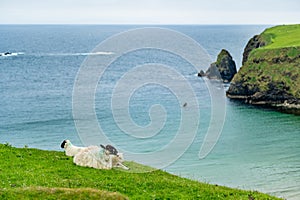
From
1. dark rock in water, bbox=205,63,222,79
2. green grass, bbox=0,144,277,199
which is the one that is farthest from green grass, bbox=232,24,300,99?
green grass, bbox=0,144,277,199

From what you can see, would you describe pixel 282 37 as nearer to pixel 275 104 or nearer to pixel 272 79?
pixel 272 79

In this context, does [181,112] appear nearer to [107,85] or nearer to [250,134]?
[250,134]

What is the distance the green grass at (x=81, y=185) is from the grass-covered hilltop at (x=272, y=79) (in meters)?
68.7

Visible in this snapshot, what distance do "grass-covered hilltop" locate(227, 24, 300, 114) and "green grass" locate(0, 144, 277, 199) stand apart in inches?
2703

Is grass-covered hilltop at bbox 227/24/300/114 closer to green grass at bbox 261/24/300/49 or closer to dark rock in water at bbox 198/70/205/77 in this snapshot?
green grass at bbox 261/24/300/49

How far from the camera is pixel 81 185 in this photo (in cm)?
2048

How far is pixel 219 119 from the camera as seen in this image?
8150 centimetres

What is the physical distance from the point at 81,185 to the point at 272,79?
270ft

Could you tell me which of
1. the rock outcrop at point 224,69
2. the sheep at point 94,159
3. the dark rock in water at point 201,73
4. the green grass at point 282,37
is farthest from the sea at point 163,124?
the green grass at point 282,37

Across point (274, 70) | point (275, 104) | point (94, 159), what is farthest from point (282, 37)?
point (94, 159)

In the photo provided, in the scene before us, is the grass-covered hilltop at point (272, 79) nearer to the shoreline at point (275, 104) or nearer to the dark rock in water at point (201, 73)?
the shoreline at point (275, 104)

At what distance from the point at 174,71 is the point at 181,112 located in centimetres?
6593

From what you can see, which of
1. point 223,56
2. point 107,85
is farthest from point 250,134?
point 223,56

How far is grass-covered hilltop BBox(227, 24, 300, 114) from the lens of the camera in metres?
93.1
